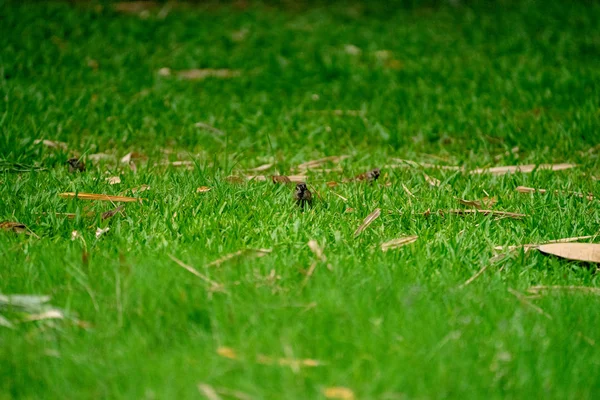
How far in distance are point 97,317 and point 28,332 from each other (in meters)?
0.21

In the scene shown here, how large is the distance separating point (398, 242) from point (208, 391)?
54.9 inches

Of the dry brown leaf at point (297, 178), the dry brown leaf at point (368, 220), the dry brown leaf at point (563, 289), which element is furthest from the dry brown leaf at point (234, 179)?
the dry brown leaf at point (563, 289)

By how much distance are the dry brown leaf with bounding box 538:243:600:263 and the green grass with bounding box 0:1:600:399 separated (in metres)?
0.04

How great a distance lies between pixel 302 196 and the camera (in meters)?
3.72

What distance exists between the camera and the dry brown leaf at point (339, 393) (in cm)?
202

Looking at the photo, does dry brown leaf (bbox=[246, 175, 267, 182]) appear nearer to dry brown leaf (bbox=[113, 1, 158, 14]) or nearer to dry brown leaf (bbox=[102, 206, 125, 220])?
dry brown leaf (bbox=[102, 206, 125, 220])

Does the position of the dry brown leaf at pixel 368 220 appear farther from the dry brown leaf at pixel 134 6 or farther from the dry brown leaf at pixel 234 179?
the dry brown leaf at pixel 134 6

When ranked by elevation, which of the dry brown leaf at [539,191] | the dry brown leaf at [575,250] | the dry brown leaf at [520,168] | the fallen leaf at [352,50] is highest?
the dry brown leaf at [575,250]

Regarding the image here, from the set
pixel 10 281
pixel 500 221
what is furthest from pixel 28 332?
pixel 500 221

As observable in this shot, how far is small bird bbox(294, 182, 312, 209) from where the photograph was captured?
12.2ft

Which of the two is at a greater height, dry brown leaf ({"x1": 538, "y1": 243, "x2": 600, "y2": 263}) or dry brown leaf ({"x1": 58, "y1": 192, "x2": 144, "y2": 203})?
dry brown leaf ({"x1": 538, "y1": 243, "x2": 600, "y2": 263})

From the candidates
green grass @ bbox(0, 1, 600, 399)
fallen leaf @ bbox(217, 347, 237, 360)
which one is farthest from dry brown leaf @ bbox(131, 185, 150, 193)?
fallen leaf @ bbox(217, 347, 237, 360)

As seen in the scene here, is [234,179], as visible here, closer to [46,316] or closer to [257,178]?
[257,178]

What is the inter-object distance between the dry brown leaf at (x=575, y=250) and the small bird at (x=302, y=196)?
3.65 feet
